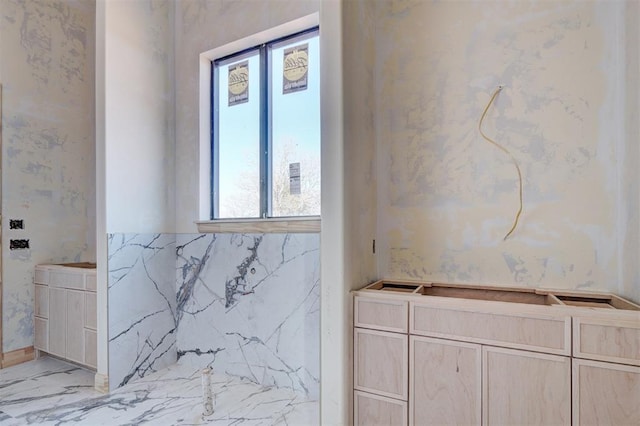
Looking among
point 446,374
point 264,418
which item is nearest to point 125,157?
point 264,418

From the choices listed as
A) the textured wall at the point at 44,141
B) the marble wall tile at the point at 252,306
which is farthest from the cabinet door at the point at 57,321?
the marble wall tile at the point at 252,306

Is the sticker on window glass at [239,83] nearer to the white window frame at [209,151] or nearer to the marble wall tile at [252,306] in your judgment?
the white window frame at [209,151]

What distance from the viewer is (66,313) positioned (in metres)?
2.87

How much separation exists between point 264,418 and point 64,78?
3.71 meters

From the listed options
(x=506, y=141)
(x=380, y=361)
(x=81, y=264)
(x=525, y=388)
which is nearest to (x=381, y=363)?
(x=380, y=361)

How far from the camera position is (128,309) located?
264cm

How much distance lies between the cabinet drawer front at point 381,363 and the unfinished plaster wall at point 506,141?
0.54 meters

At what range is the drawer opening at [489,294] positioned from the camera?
189 cm

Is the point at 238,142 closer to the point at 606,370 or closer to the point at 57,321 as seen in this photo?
the point at 57,321

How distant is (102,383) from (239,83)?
257 cm

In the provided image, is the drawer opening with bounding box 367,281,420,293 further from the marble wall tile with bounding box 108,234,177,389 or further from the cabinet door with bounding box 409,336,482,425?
the marble wall tile with bounding box 108,234,177,389

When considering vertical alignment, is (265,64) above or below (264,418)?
above

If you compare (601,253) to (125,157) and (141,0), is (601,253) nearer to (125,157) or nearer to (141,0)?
(125,157)

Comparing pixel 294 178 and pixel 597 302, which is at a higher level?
pixel 294 178
